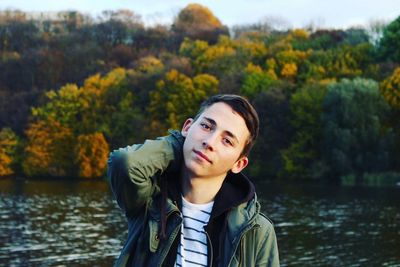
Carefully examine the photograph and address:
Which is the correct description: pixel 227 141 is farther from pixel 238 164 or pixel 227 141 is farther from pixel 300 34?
pixel 300 34

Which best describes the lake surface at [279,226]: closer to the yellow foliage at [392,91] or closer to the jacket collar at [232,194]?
the yellow foliage at [392,91]

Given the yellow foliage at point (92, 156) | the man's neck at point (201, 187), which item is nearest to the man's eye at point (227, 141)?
the man's neck at point (201, 187)

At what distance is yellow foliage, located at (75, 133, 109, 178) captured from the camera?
60.6 meters

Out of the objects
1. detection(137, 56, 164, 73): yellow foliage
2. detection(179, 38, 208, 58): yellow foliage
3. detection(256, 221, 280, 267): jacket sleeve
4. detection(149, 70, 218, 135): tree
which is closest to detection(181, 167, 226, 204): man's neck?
detection(256, 221, 280, 267): jacket sleeve

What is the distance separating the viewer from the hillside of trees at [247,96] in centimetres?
5053

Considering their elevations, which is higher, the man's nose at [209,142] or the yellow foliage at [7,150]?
the man's nose at [209,142]

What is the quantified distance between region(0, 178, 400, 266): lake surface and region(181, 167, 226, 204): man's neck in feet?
66.9

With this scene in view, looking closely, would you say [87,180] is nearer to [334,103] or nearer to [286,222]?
[334,103]

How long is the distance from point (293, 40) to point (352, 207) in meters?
41.3

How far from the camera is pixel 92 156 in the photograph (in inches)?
2392

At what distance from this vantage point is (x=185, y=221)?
2607 millimetres

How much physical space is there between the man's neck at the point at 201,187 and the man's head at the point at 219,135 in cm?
3

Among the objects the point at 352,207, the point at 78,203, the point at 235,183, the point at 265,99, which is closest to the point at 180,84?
the point at 265,99

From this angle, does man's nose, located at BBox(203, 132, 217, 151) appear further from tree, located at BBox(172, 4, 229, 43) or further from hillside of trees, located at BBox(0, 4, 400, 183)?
tree, located at BBox(172, 4, 229, 43)
